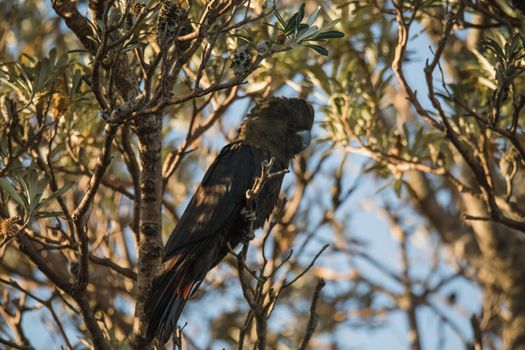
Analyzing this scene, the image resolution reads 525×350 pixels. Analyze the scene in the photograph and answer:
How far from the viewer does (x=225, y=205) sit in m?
3.92

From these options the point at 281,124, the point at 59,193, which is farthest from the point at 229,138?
the point at 59,193

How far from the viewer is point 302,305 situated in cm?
727

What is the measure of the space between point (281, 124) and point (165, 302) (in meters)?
1.72

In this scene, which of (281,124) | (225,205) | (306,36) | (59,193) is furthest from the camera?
(281,124)

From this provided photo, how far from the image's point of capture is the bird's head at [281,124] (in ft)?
14.9

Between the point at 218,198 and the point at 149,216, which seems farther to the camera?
the point at 218,198

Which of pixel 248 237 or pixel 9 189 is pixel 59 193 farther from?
pixel 248 237

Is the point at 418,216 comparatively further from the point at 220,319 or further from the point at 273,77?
the point at 273,77

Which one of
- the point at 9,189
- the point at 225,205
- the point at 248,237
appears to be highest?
the point at 225,205

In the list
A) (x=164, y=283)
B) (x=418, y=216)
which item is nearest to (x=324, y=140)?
(x=164, y=283)

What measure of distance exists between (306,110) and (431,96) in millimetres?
1498

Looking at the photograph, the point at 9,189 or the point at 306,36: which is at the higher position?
the point at 306,36

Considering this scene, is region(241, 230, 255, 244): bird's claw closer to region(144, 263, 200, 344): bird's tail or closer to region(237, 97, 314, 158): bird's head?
region(144, 263, 200, 344): bird's tail

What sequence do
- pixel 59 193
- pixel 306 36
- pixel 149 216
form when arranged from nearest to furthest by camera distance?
pixel 306 36, pixel 59 193, pixel 149 216
